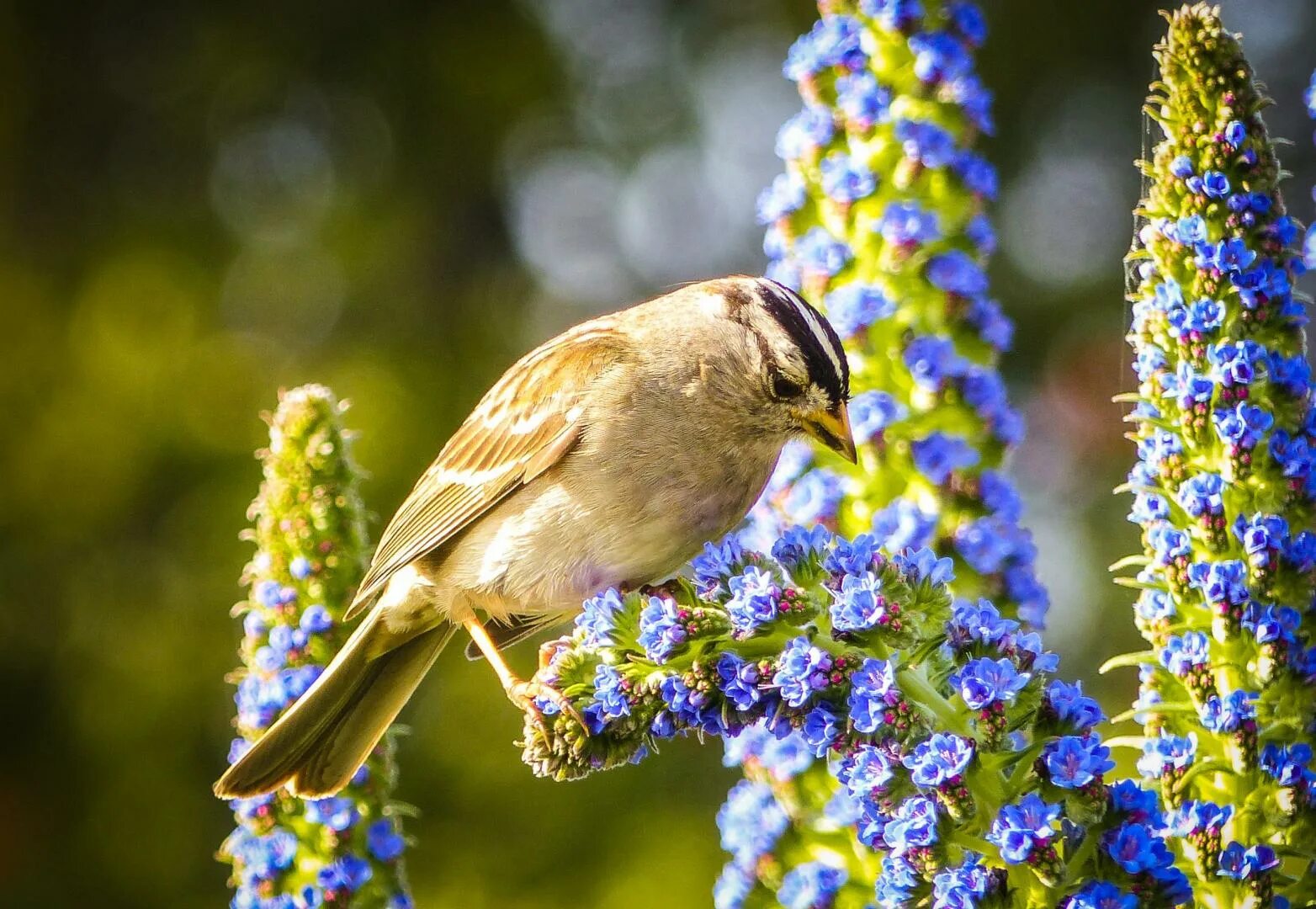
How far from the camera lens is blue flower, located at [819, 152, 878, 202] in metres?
2.34

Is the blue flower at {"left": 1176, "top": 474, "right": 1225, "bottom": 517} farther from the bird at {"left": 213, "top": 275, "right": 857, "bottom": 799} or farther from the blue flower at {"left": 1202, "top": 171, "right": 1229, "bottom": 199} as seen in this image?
the bird at {"left": 213, "top": 275, "right": 857, "bottom": 799}

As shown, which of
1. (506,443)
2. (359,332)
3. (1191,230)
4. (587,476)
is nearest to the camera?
(1191,230)

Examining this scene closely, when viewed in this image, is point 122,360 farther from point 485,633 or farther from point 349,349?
point 485,633

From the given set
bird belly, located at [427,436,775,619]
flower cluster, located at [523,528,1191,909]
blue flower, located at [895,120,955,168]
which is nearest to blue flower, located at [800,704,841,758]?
flower cluster, located at [523,528,1191,909]

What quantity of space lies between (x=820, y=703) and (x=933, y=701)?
127mm

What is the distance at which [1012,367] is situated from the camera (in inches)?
264

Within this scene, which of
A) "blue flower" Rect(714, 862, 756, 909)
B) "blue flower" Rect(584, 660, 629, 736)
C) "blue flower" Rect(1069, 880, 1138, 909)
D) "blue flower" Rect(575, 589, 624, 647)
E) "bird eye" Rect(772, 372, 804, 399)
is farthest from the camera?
"bird eye" Rect(772, 372, 804, 399)

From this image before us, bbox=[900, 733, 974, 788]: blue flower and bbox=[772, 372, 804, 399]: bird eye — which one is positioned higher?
bbox=[772, 372, 804, 399]: bird eye

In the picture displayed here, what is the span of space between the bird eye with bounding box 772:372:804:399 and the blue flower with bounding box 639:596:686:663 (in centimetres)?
128

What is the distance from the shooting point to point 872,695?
5.20ft

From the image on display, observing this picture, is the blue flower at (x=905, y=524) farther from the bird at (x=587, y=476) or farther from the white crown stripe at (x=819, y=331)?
the bird at (x=587, y=476)

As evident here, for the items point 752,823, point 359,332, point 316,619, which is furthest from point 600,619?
point 359,332

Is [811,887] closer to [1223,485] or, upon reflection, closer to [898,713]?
[898,713]

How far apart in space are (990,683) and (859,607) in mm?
171
